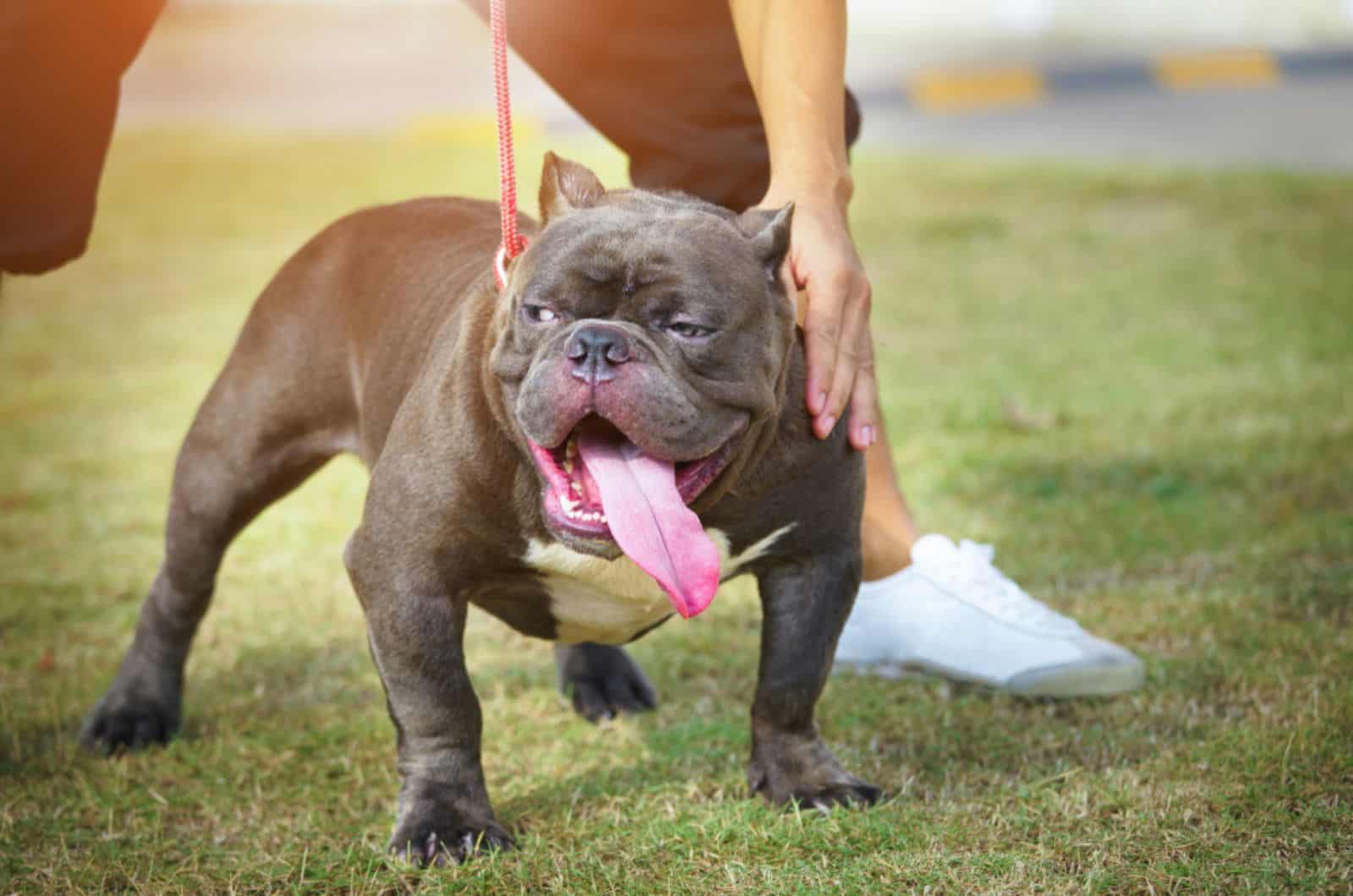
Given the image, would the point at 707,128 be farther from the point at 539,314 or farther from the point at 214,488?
the point at 214,488

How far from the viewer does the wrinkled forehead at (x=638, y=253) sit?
8.68 feet

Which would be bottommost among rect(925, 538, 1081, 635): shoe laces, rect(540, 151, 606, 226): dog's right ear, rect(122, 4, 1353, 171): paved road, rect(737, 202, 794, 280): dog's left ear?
rect(122, 4, 1353, 171): paved road

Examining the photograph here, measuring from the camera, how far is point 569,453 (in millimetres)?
2723

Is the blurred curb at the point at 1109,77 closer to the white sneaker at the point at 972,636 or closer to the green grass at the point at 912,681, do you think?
the green grass at the point at 912,681

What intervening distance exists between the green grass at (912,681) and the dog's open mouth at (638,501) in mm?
534

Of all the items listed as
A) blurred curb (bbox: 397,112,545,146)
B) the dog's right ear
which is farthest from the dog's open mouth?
blurred curb (bbox: 397,112,545,146)

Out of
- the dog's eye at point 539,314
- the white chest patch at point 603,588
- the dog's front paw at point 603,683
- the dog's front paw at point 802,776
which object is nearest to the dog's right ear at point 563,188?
the dog's eye at point 539,314

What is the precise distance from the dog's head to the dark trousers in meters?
0.99

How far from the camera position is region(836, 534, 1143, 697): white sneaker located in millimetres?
3635

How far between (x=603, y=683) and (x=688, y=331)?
1.38 meters

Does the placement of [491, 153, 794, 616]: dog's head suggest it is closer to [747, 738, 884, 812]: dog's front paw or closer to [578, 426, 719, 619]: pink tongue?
[578, 426, 719, 619]: pink tongue

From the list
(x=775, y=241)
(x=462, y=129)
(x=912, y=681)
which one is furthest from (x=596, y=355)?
(x=462, y=129)

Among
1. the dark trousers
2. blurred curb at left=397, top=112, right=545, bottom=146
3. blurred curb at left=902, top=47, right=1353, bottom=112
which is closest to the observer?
the dark trousers

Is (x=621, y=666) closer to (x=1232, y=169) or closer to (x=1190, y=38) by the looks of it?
(x=1232, y=169)
